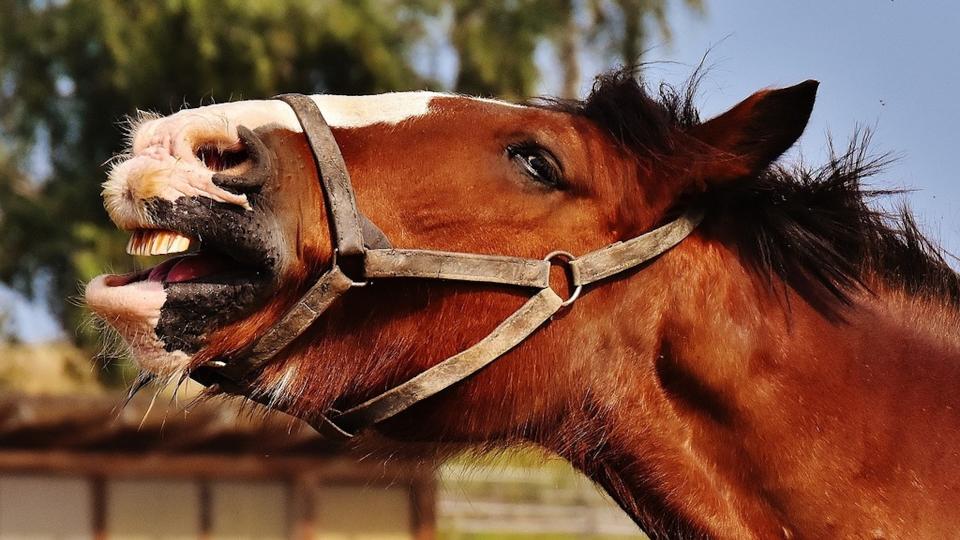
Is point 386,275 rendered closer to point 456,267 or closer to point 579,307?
point 456,267

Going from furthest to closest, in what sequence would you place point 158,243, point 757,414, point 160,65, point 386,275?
point 160,65
point 757,414
point 386,275
point 158,243

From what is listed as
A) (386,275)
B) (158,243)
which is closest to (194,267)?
(158,243)

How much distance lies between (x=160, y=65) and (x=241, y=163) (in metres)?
12.2

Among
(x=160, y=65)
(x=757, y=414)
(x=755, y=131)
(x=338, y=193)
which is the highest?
(x=160, y=65)

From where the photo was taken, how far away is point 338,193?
2.39 metres

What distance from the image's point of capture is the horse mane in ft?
8.73

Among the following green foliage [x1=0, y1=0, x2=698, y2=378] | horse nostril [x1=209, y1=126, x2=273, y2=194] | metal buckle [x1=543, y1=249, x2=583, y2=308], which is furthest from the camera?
green foliage [x1=0, y1=0, x2=698, y2=378]

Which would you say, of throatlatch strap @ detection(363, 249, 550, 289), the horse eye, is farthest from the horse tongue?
the horse eye

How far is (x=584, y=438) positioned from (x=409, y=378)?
1.36 ft

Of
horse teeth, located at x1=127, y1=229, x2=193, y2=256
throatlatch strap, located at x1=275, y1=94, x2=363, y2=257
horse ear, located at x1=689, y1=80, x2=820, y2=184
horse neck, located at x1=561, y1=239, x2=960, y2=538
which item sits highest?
horse ear, located at x1=689, y1=80, x2=820, y2=184

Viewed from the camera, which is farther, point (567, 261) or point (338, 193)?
point (567, 261)

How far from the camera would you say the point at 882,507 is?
249 cm

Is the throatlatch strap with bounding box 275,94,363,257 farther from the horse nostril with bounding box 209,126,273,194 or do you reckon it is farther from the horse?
the horse nostril with bounding box 209,126,273,194

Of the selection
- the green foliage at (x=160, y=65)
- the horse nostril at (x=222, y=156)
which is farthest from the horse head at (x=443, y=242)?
the green foliage at (x=160, y=65)
